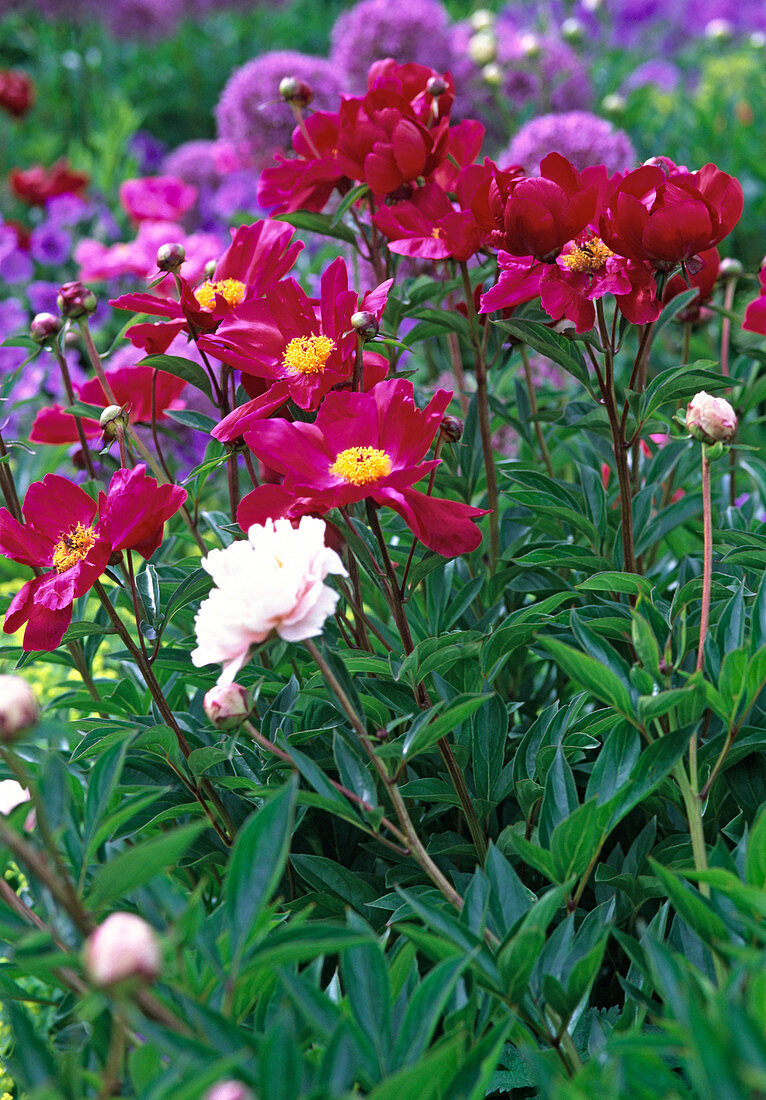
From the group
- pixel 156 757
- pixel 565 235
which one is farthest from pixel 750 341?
pixel 156 757

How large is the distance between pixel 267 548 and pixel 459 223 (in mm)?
382

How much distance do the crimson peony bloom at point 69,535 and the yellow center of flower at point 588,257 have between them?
0.32 metres

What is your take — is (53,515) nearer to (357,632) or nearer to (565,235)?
(357,632)

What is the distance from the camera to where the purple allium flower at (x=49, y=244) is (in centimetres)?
244

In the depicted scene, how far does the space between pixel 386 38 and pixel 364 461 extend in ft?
5.87

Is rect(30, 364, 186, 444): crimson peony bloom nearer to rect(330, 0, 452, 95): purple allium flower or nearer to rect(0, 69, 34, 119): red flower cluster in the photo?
rect(330, 0, 452, 95): purple allium flower

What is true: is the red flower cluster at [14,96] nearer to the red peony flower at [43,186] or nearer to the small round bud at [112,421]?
the red peony flower at [43,186]

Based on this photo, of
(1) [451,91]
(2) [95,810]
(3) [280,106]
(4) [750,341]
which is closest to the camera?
(2) [95,810]

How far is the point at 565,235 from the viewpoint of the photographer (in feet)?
2.32

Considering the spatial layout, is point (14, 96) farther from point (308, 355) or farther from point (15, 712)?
point (15, 712)

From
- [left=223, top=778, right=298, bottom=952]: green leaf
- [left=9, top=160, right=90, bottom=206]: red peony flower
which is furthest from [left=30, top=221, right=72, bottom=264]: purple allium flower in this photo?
[left=223, top=778, right=298, bottom=952]: green leaf

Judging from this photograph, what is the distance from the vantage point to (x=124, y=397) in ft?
3.16

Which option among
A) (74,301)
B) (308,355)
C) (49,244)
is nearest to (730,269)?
(308,355)

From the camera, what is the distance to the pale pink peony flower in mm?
2064
